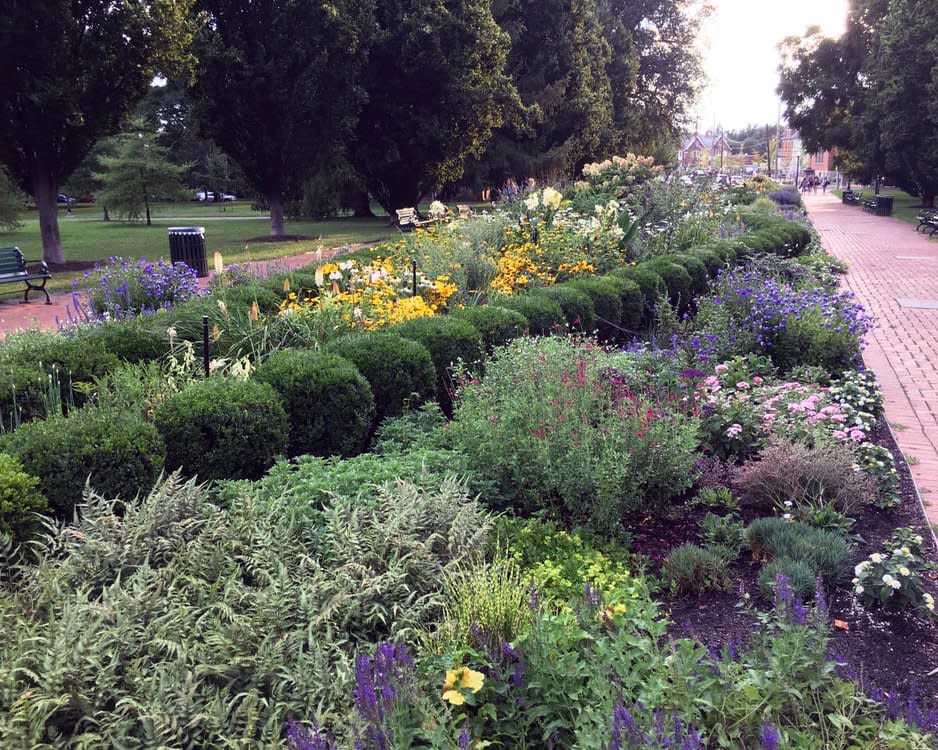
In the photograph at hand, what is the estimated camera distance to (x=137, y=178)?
33312 mm

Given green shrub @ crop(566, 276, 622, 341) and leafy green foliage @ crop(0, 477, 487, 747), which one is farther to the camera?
green shrub @ crop(566, 276, 622, 341)

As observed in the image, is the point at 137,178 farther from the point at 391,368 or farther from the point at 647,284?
the point at 391,368

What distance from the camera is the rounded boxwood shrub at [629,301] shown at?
24.5 feet

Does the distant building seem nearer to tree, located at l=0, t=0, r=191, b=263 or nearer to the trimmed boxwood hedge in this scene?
tree, located at l=0, t=0, r=191, b=263

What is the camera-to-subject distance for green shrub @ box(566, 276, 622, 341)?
7062 mm

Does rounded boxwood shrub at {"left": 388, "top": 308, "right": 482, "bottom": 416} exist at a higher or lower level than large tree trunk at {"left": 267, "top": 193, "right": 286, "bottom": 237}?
lower

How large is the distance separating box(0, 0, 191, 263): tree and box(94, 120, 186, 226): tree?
64.3 feet

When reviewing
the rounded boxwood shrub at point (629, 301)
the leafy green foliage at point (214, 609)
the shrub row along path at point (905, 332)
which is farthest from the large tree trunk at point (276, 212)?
the leafy green foliage at point (214, 609)

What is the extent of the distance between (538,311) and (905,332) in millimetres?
5202

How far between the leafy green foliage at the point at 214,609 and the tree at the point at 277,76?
55.4 ft

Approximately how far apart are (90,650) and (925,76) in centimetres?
3633

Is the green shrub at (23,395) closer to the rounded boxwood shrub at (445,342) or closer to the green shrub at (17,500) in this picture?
the green shrub at (17,500)

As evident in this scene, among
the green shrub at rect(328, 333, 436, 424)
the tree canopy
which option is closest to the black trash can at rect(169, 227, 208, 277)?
the green shrub at rect(328, 333, 436, 424)

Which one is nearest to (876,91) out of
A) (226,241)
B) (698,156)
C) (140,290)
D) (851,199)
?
(851,199)
